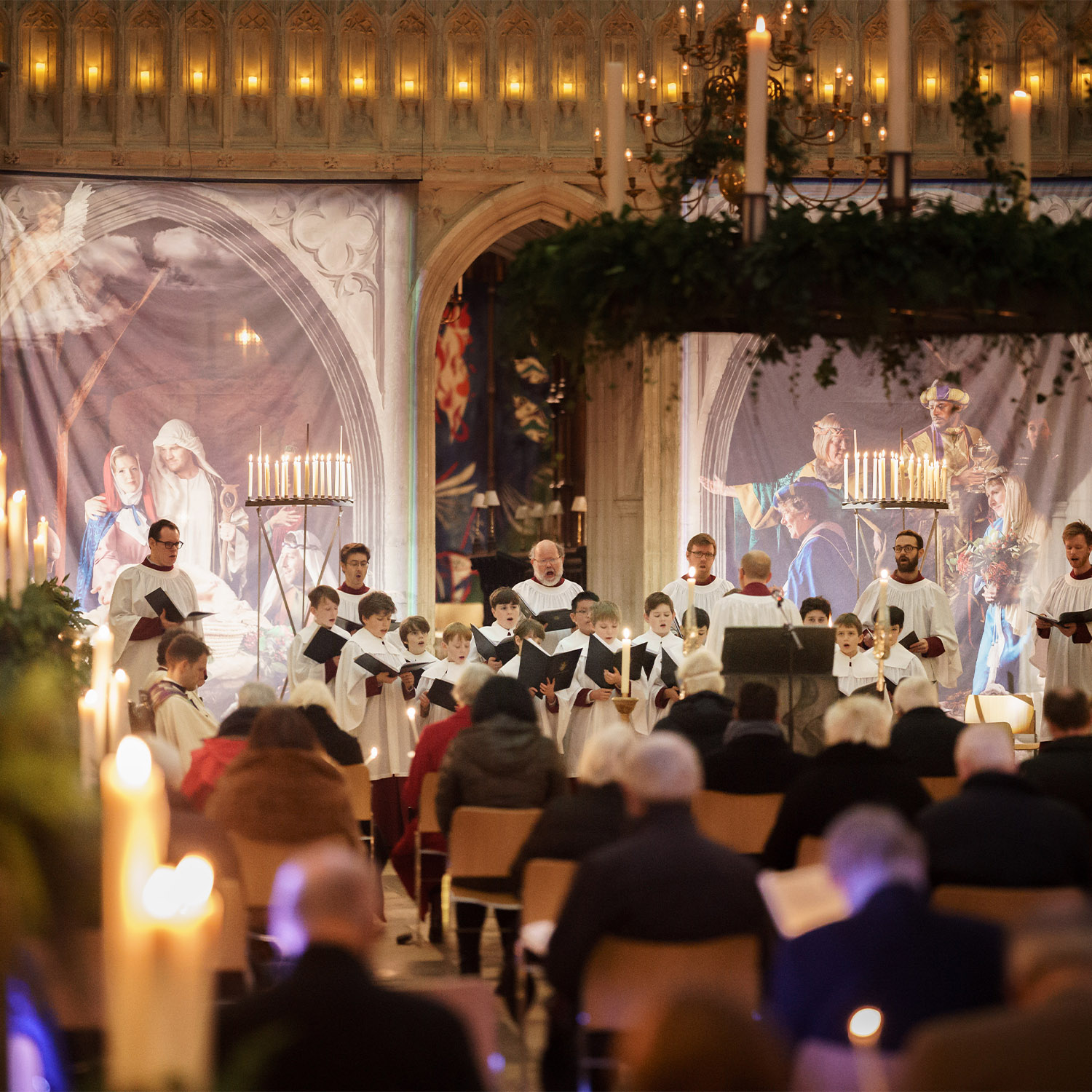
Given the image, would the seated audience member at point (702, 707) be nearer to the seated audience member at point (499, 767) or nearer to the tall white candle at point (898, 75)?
the seated audience member at point (499, 767)

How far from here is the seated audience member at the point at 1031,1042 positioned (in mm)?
2104

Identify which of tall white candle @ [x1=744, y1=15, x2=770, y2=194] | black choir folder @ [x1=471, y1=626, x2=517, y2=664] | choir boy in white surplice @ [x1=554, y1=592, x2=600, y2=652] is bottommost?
black choir folder @ [x1=471, y1=626, x2=517, y2=664]

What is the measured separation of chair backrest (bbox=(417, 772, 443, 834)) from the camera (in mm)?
6352

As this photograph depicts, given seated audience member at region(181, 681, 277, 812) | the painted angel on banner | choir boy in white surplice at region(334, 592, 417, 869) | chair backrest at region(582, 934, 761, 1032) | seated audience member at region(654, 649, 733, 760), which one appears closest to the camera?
chair backrest at region(582, 934, 761, 1032)

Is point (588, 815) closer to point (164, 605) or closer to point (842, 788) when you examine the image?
point (842, 788)

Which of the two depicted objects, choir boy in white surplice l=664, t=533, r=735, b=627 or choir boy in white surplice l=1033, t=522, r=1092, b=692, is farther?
choir boy in white surplice l=1033, t=522, r=1092, b=692

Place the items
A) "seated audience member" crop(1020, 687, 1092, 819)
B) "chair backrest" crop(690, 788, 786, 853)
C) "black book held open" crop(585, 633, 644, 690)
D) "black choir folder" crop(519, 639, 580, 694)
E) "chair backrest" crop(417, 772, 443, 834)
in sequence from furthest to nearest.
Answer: "black book held open" crop(585, 633, 644, 690)
"black choir folder" crop(519, 639, 580, 694)
"chair backrest" crop(417, 772, 443, 834)
"chair backrest" crop(690, 788, 786, 853)
"seated audience member" crop(1020, 687, 1092, 819)

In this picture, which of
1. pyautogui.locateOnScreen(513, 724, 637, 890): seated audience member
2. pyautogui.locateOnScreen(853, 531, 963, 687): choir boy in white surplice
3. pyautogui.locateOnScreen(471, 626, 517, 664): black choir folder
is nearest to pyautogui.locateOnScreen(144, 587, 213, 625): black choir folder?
pyautogui.locateOnScreen(471, 626, 517, 664): black choir folder

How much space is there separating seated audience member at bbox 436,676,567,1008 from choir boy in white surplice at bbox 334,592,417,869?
132 inches

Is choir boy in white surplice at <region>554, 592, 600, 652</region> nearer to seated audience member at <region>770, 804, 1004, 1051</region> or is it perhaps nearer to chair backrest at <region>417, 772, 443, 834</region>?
chair backrest at <region>417, 772, 443, 834</region>

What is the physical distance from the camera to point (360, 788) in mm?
6527

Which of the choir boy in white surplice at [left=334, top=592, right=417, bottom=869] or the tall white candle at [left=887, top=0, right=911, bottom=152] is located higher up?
the tall white candle at [left=887, top=0, right=911, bottom=152]

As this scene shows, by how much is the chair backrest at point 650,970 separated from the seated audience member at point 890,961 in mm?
354

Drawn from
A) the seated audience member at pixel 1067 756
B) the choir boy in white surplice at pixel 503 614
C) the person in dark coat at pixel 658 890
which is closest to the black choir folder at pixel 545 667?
the choir boy in white surplice at pixel 503 614
